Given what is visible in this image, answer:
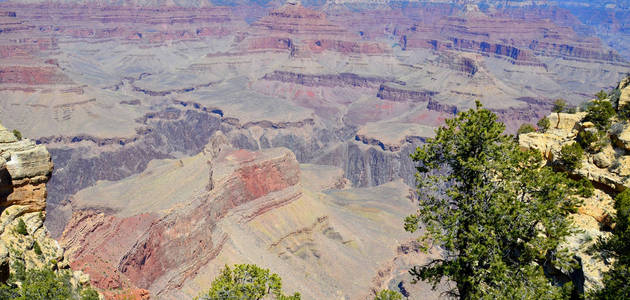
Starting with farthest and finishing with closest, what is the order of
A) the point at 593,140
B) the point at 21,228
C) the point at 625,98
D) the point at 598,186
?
the point at 625,98, the point at 593,140, the point at 598,186, the point at 21,228

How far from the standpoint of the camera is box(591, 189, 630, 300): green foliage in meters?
19.1

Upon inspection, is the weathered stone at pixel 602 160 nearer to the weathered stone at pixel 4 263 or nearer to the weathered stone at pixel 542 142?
the weathered stone at pixel 542 142

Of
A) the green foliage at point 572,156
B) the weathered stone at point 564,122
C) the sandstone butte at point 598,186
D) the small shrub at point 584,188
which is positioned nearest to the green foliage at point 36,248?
the sandstone butte at point 598,186

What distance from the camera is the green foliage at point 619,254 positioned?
1909 centimetres

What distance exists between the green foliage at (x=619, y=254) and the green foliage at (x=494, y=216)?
1.69 meters

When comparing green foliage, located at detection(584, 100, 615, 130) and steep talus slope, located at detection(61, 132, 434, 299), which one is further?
steep talus slope, located at detection(61, 132, 434, 299)

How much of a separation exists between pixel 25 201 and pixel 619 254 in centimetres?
3298

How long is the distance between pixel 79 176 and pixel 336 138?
10217 cm

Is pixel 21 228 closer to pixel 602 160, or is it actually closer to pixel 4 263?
pixel 4 263

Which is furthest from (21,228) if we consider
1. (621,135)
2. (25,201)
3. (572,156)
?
(621,135)

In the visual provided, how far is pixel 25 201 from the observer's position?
27.0 metres

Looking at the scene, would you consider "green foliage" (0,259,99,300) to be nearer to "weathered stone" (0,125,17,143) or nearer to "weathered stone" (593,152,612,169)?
"weathered stone" (0,125,17,143)

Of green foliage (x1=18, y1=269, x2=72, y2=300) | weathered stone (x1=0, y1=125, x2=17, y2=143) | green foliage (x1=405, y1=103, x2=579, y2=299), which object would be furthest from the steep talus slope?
green foliage (x1=405, y1=103, x2=579, y2=299)

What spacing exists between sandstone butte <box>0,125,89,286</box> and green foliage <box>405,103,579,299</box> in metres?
22.6
